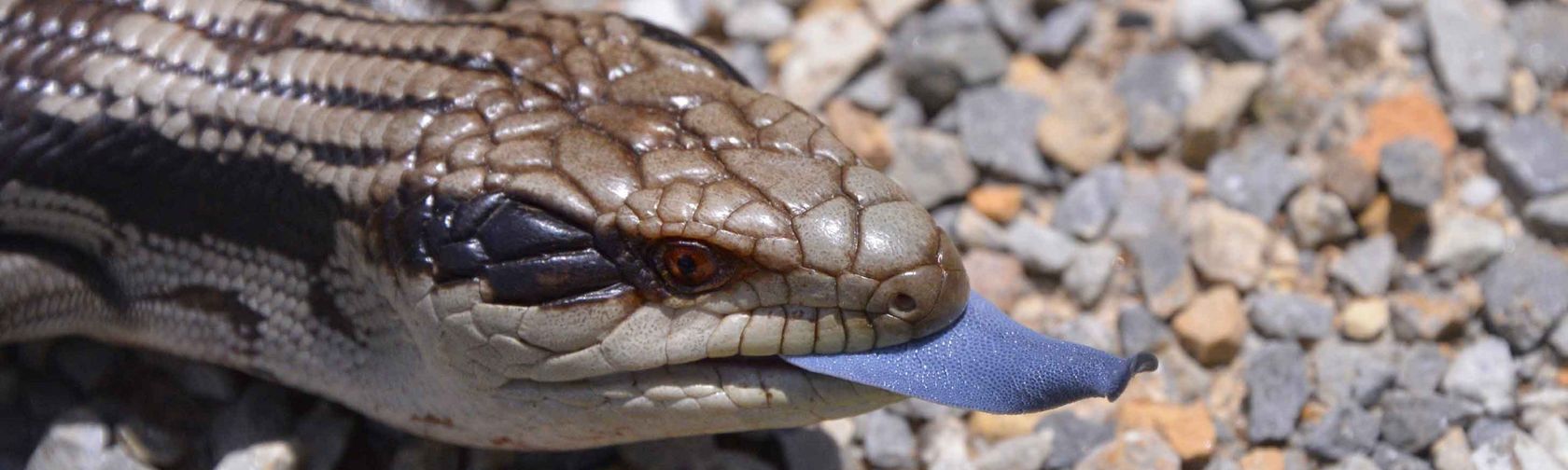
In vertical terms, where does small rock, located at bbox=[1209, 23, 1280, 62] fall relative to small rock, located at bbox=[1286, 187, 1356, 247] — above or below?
above

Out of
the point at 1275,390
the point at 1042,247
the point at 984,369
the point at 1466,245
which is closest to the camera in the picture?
the point at 984,369

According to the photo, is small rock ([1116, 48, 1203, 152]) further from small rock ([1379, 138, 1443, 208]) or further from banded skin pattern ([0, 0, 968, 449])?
banded skin pattern ([0, 0, 968, 449])

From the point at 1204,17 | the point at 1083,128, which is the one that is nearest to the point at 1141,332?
the point at 1083,128

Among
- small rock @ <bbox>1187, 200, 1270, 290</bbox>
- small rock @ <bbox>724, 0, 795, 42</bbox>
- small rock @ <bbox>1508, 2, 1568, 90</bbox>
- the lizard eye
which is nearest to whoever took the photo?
the lizard eye

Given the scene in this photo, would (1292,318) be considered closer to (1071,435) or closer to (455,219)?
(1071,435)

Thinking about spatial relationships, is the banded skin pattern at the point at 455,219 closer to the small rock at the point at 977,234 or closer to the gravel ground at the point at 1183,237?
the gravel ground at the point at 1183,237

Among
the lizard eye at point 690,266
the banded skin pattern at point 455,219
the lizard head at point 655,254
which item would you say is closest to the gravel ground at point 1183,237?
the banded skin pattern at point 455,219

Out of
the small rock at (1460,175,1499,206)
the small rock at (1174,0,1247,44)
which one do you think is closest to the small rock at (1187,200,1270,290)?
the small rock at (1460,175,1499,206)
